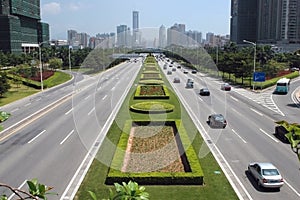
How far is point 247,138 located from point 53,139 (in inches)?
549

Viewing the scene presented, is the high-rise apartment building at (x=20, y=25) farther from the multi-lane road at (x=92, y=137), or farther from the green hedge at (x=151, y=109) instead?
the green hedge at (x=151, y=109)

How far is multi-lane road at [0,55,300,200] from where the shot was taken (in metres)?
18.1

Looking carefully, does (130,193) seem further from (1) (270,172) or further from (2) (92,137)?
(2) (92,137)

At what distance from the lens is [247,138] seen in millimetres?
25641

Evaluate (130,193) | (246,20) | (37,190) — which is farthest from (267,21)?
(37,190)

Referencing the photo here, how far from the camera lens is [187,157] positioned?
19750 millimetres

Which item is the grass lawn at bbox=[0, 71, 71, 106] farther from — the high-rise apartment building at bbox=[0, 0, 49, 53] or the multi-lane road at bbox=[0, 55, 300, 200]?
the high-rise apartment building at bbox=[0, 0, 49, 53]

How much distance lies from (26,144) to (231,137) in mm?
14421

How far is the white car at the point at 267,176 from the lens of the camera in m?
16.6

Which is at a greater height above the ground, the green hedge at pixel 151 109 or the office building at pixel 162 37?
the office building at pixel 162 37

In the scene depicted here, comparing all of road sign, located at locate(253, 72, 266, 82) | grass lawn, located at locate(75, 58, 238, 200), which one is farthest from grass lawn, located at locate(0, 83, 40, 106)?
road sign, located at locate(253, 72, 266, 82)

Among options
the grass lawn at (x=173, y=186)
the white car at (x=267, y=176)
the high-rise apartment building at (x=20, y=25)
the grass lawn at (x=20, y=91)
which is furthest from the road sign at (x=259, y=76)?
the high-rise apartment building at (x=20, y=25)

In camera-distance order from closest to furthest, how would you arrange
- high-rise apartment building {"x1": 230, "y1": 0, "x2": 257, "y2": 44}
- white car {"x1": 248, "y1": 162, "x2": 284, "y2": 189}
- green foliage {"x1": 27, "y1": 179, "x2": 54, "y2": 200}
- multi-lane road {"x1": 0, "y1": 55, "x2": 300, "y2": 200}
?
green foliage {"x1": 27, "y1": 179, "x2": 54, "y2": 200}
white car {"x1": 248, "y1": 162, "x2": 284, "y2": 189}
multi-lane road {"x1": 0, "y1": 55, "x2": 300, "y2": 200}
high-rise apartment building {"x1": 230, "y1": 0, "x2": 257, "y2": 44}

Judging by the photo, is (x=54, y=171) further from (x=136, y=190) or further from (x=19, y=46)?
(x=19, y=46)
